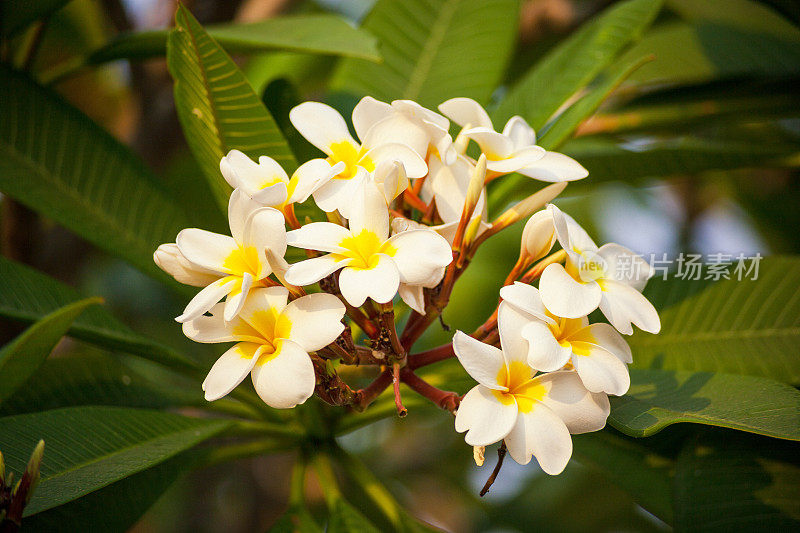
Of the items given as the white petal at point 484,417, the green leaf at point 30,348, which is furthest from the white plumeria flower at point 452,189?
the green leaf at point 30,348

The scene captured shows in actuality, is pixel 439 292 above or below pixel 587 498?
above

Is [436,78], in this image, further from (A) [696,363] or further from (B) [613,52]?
(A) [696,363]

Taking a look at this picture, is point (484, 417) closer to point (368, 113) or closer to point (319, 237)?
point (319, 237)

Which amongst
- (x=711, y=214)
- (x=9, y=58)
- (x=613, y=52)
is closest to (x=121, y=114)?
(x=9, y=58)

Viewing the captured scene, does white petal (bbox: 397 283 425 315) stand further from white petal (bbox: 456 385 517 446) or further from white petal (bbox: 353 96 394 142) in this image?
white petal (bbox: 353 96 394 142)

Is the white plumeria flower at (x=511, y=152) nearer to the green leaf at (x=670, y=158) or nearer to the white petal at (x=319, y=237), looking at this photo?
the white petal at (x=319, y=237)

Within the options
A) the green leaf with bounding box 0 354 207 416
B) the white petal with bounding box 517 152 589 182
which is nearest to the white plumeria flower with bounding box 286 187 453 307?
the white petal with bounding box 517 152 589 182
